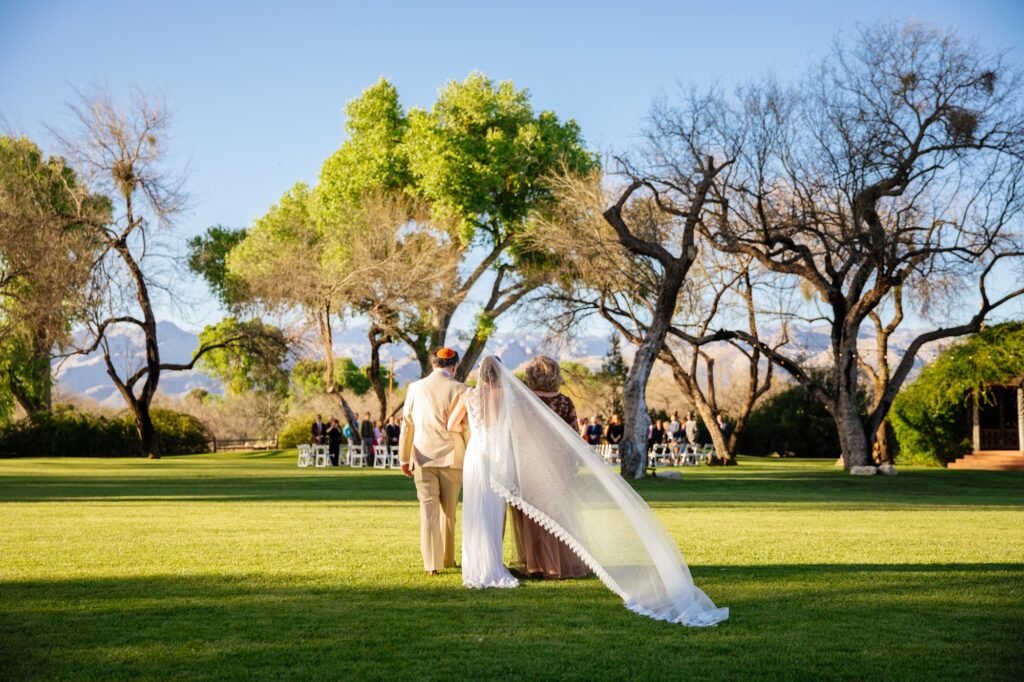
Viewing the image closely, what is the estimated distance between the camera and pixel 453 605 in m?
7.88

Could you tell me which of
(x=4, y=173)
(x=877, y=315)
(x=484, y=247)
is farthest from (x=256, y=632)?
(x=484, y=247)

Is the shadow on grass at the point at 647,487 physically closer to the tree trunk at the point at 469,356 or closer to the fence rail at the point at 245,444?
the tree trunk at the point at 469,356

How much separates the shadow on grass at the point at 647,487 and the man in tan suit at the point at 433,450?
31.8ft

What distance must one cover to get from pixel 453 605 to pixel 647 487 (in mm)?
16161

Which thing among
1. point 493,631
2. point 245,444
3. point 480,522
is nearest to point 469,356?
point 245,444

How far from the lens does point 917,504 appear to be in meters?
19.0

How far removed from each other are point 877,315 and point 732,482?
9762 mm

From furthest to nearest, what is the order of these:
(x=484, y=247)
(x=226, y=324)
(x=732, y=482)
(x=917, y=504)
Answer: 1. (x=226, y=324)
2. (x=484, y=247)
3. (x=732, y=482)
4. (x=917, y=504)

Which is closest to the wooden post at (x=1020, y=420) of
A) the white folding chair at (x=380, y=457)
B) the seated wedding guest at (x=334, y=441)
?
Result: the white folding chair at (x=380, y=457)

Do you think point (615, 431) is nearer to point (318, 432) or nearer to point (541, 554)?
point (318, 432)

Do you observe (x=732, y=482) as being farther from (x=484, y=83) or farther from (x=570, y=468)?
(x=484, y=83)

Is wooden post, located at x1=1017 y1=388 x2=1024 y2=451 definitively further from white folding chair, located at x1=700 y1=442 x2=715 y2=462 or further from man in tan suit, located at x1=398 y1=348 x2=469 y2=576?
man in tan suit, located at x1=398 y1=348 x2=469 y2=576

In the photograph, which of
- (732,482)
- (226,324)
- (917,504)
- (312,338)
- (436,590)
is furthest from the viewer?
(226,324)

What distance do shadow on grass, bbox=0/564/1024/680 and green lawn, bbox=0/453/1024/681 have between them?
2 cm
